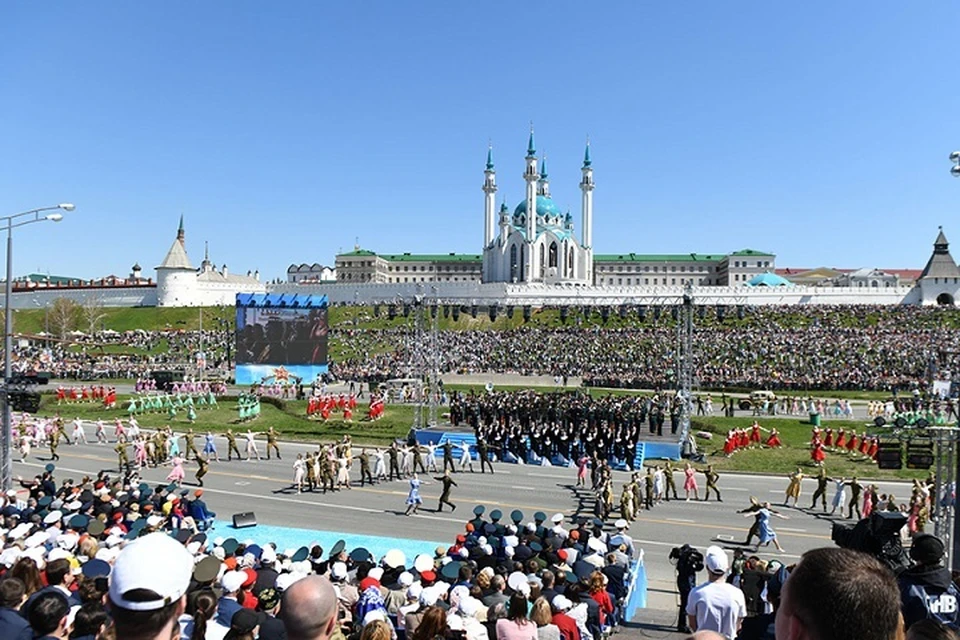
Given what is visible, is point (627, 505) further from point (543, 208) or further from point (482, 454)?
point (543, 208)

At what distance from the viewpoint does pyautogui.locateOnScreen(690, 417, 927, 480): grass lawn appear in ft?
81.8

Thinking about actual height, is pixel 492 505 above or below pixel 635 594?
below

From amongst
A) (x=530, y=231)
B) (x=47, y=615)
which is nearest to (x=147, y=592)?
(x=47, y=615)

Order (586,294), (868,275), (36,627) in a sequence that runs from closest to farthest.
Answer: (36,627), (586,294), (868,275)

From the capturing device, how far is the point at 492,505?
20.2m

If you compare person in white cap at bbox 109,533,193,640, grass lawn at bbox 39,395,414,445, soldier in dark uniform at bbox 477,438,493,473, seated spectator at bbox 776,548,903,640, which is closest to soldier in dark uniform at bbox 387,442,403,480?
soldier in dark uniform at bbox 477,438,493,473

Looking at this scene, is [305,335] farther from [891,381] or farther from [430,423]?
[891,381]

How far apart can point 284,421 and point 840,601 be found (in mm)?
37153

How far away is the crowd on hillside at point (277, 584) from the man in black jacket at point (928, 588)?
2.91 meters

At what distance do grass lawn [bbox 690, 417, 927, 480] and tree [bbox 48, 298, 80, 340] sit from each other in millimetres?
87338

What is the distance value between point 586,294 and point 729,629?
268 feet

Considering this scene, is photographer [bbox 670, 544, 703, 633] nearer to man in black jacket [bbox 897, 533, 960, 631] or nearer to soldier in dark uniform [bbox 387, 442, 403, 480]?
man in black jacket [bbox 897, 533, 960, 631]

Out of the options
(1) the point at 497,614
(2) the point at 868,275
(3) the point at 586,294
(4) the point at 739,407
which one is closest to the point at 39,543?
(1) the point at 497,614

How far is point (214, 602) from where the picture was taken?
658 cm
